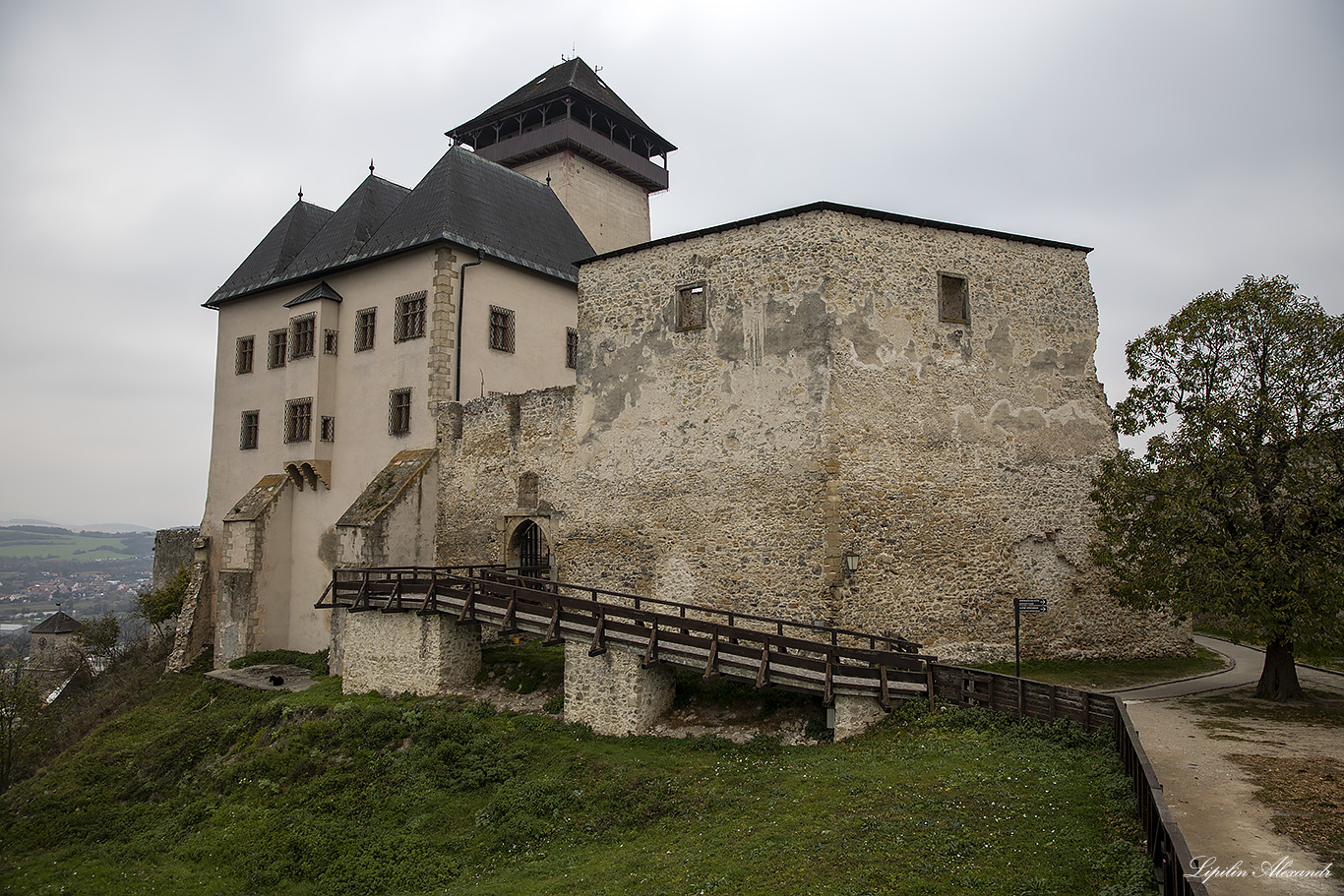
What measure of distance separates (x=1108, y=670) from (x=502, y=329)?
16.0 meters

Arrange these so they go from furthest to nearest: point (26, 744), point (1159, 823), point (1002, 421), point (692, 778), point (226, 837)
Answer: point (26, 744), point (1002, 421), point (226, 837), point (692, 778), point (1159, 823)

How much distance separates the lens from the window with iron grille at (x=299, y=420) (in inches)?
913

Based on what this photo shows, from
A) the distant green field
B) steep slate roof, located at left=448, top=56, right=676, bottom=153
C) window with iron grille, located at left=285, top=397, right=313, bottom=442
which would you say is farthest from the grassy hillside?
the distant green field

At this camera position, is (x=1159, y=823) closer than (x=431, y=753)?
Yes

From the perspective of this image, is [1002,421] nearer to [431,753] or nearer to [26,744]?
[431,753]

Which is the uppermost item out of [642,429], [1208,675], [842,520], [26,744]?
[642,429]

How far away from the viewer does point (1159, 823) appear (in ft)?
20.5

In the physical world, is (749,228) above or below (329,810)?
above

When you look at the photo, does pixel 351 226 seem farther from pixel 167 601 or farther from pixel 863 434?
pixel 863 434

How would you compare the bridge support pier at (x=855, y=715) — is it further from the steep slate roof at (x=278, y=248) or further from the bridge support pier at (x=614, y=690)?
the steep slate roof at (x=278, y=248)

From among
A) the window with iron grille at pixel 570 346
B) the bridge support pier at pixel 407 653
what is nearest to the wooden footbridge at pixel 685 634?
the bridge support pier at pixel 407 653

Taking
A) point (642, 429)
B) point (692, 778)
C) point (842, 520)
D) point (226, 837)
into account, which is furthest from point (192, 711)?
point (842, 520)

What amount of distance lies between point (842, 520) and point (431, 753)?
7.74m

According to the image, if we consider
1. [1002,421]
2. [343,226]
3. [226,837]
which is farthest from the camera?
[343,226]
